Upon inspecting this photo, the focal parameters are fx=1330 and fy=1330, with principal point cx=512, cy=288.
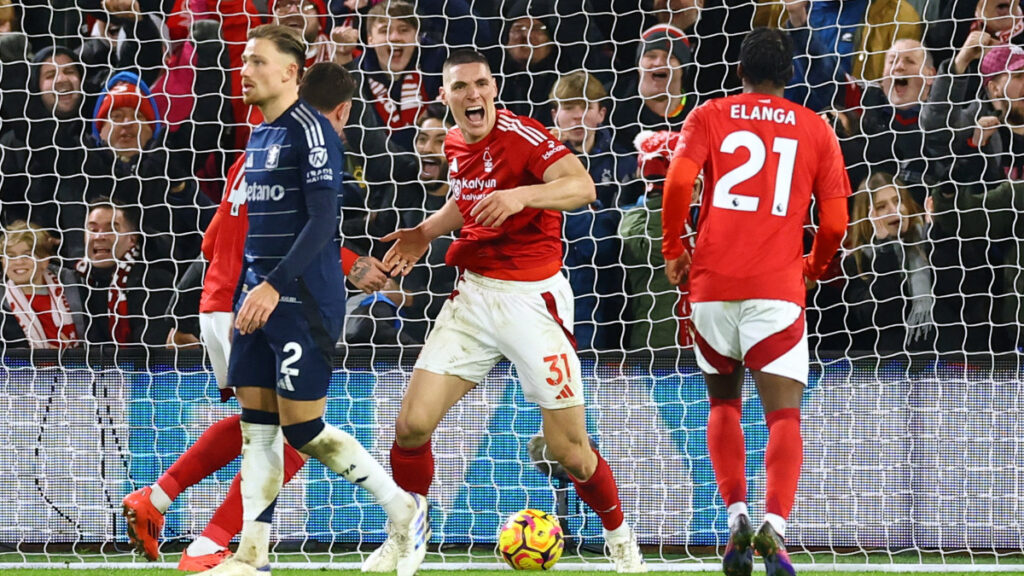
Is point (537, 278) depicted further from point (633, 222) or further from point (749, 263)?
point (633, 222)

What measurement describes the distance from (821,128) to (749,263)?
0.55 metres

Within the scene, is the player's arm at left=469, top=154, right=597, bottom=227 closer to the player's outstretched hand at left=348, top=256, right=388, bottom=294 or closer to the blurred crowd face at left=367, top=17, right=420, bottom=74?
the player's outstretched hand at left=348, top=256, right=388, bottom=294

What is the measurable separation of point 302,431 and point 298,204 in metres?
0.71

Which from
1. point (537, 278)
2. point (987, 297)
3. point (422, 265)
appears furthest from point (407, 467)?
point (987, 297)

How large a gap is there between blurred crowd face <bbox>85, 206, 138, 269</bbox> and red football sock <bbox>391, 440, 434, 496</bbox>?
2.24 meters

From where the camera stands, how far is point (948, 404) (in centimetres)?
559

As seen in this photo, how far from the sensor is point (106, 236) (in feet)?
21.1

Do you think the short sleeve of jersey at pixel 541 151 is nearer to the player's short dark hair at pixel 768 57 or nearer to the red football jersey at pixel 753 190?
the red football jersey at pixel 753 190

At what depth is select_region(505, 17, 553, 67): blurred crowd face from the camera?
6.90 metres

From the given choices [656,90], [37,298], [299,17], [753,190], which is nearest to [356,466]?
[753,190]

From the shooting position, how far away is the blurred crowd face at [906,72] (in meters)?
6.52

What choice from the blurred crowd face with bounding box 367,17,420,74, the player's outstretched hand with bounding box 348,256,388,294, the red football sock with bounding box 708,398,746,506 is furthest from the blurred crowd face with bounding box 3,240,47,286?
the red football sock with bounding box 708,398,746,506

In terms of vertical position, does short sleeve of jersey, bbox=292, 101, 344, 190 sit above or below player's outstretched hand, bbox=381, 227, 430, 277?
above

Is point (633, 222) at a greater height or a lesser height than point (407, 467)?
greater
